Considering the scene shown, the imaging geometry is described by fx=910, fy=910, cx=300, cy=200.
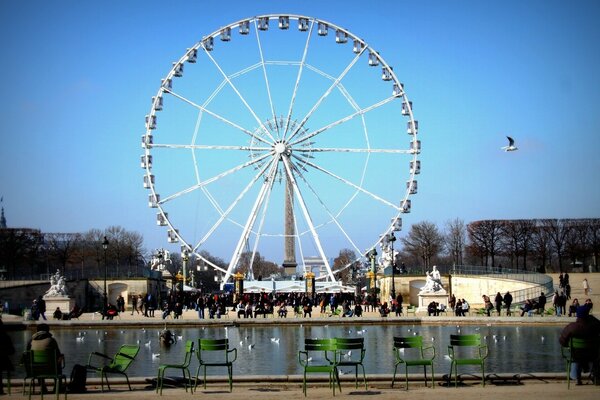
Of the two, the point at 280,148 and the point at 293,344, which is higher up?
the point at 280,148

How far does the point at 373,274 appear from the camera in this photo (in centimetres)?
5459

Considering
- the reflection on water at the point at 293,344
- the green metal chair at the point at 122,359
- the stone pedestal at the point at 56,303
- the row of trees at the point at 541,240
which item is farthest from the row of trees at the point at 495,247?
the green metal chair at the point at 122,359

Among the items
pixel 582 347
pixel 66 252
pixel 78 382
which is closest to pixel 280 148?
pixel 78 382

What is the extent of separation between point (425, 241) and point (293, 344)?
209 ft

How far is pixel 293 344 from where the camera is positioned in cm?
2228

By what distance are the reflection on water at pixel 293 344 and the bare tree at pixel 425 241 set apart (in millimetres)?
54173

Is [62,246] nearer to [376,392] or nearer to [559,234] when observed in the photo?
[559,234]

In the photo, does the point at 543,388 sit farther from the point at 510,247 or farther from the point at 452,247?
the point at 452,247

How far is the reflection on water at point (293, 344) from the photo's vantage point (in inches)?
656

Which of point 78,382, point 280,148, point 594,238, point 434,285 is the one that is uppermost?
point 280,148

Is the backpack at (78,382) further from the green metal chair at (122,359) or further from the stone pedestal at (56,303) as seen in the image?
the stone pedestal at (56,303)

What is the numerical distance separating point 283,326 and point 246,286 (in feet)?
80.0

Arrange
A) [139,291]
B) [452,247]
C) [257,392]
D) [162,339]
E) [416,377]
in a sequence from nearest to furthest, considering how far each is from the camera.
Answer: [257,392], [416,377], [162,339], [139,291], [452,247]

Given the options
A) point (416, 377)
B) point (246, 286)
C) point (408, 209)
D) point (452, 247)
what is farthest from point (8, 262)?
point (416, 377)
